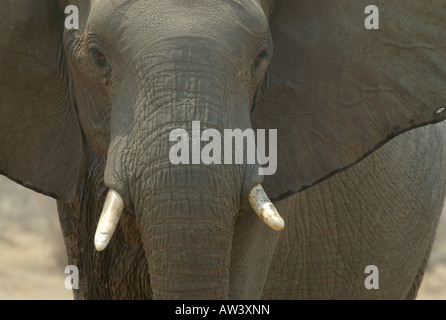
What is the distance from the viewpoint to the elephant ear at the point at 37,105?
3148 mm

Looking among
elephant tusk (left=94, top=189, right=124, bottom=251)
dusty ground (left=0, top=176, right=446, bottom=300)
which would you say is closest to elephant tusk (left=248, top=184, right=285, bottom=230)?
Result: elephant tusk (left=94, top=189, right=124, bottom=251)

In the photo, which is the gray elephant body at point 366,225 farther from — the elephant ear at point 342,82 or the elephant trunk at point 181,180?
the elephant trunk at point 181,180

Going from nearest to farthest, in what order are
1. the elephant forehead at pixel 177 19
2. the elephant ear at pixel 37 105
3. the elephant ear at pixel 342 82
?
the elephant forehead at pixel 177 19 → the elephant ear at pixel 37 105 → the elephant ear at pixel 342 82

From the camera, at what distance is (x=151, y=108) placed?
9.02 ft

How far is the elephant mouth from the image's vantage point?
2.66 meters

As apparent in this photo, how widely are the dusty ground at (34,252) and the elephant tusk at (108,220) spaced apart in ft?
15.1

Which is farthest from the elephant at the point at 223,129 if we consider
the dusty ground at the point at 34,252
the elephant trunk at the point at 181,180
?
the dusty ground at the point at 34,252

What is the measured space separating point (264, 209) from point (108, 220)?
38 centimetres

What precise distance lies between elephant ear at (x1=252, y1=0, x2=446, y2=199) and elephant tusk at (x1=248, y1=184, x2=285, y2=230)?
493 millimetres

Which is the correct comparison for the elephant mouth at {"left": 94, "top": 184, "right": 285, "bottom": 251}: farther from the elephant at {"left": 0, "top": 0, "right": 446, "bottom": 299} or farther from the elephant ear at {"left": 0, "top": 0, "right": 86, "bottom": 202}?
the elephant ear at {"left": 0, "top": 0, "right": 86, "bottom": 202}

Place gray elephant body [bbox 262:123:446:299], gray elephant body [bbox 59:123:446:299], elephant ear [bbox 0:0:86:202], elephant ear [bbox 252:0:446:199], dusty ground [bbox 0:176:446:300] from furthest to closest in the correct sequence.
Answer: dusty ground [bbox 0:176:446:300]
gray elephant body [bbox 262:123:446:299]
gray elephant body [bbox 59:123:446:299]
elephant ear [bbox 252:0:446:199]
elephant ear [bbox 0:0:86:202]

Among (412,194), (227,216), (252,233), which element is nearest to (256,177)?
(227,216)

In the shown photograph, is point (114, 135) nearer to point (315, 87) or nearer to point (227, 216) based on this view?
point (227, 216)

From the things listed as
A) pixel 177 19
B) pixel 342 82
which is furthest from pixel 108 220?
pixel 342 82
